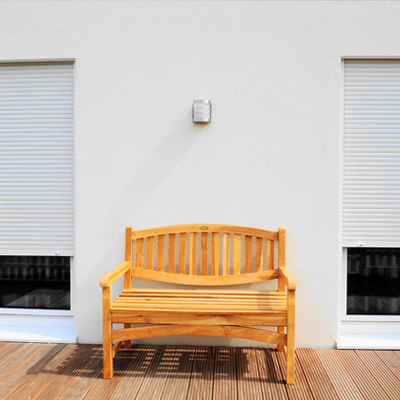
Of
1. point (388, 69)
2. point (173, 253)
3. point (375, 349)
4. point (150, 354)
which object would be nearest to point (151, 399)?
point (150, 354)

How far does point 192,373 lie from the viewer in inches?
113

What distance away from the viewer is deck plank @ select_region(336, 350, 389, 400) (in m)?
2.58

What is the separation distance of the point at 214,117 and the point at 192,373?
2.09 m

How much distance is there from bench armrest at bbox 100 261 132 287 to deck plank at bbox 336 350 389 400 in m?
1.90

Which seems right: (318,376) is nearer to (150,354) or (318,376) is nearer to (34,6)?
(150,354)

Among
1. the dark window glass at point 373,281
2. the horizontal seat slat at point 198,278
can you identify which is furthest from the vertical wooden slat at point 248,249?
the dark window glass at point 373,281

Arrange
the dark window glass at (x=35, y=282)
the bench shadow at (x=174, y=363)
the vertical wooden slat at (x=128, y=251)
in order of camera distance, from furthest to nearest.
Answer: the dark window glass at (x=35, y=282)
the vertical wooden slat at (x=128, y=251)
the bench shadow at (x=174, y=363)

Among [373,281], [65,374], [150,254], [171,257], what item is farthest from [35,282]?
[373,281]

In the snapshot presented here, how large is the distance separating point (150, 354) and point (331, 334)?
1574 millimetres

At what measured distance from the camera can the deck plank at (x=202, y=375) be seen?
2.57 meters

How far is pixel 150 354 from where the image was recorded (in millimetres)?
3203

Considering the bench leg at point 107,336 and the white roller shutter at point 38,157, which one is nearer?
the bench leg at point 107,336

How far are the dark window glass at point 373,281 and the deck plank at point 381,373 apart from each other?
0.44 metres

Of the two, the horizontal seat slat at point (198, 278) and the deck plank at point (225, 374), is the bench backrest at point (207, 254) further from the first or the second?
the deck plank at point (225, 374)
